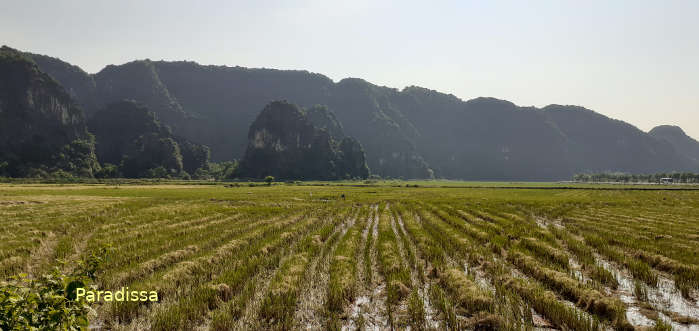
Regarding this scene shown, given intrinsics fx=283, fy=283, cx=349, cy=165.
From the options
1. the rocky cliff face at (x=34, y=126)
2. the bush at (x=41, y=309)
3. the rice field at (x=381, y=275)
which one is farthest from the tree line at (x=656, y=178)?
the rocky cliff face at (x=34, y=126)

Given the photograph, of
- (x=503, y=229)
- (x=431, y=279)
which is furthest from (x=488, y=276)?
(x=503, y=229)

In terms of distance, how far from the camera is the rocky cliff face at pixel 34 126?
472ft

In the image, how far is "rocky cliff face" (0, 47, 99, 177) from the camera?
144 meters

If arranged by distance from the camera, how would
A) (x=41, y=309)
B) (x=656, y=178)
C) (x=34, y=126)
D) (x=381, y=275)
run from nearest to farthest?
(x=41, y=309), (x=381, y=275), (x=656, y=178), (x=34, y=126)

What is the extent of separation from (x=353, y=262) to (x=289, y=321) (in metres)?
4.94

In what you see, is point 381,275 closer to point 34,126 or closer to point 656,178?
point 656,178

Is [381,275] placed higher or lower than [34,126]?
lower

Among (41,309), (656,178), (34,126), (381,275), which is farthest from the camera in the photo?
(34,126)

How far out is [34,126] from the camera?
158625mm

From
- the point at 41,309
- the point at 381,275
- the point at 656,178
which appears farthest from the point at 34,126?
the point at 656,178

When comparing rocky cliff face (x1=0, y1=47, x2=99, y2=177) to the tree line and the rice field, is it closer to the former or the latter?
the rice field

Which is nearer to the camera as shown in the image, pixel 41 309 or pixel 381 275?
A: pixel 41 309

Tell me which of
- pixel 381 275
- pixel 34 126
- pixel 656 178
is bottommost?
pixel 381 275

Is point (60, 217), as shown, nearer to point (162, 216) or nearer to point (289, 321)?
point (162, 216)
